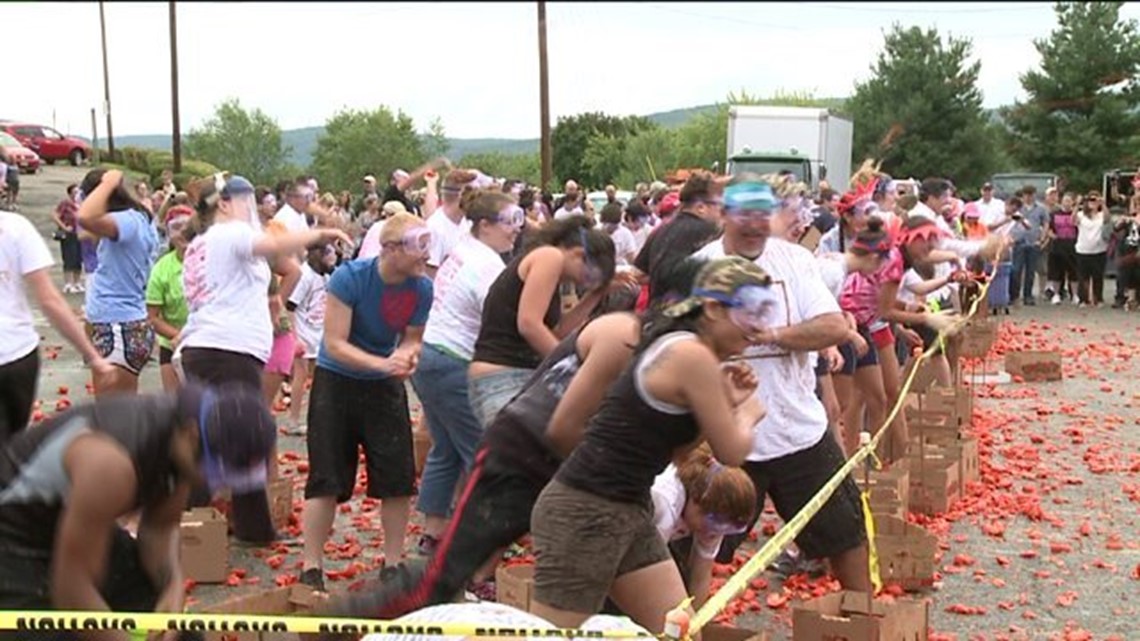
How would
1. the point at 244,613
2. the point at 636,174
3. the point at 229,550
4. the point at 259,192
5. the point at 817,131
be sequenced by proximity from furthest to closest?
1. the point at 636,174
2. the point at 817,131
3. the point at 259,192
4. the point at 229,550
5. the point at 244,613

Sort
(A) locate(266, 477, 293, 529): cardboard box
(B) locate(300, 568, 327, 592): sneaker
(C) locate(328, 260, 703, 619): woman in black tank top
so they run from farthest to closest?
(A) locate(266, 477, 293, 529): cardboard box, (B) locate(300, 568, 327, 592): sneaker, (C) locate(328, 260, 703, 619): woman in black tank top

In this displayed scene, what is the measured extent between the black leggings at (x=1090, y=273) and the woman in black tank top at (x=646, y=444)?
68.7 ft

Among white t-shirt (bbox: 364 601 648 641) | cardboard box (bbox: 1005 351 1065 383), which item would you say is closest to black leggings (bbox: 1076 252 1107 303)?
cardboard box (bbox: 1005 351 1065 383)

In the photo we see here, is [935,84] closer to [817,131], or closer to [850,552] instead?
[817,131]

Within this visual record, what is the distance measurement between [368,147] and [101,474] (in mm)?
86300

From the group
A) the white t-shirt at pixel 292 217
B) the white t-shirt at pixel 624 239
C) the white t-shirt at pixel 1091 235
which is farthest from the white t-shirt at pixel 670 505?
the white t-shirt at pixel 1091 235

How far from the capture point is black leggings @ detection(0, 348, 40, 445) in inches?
234

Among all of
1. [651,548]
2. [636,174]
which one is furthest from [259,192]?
[636,174]

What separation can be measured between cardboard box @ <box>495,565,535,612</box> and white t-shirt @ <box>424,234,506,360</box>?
1.15 m

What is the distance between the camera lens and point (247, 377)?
6641 millimetres

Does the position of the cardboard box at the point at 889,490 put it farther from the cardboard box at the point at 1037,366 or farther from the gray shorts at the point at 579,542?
the cardboard box at the point at 1037,366

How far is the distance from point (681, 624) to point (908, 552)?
3.32 m

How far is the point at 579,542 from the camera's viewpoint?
4246mm

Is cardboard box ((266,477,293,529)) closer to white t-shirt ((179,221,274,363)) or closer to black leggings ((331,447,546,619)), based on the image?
white t-shirt ((179,221,274,363))
